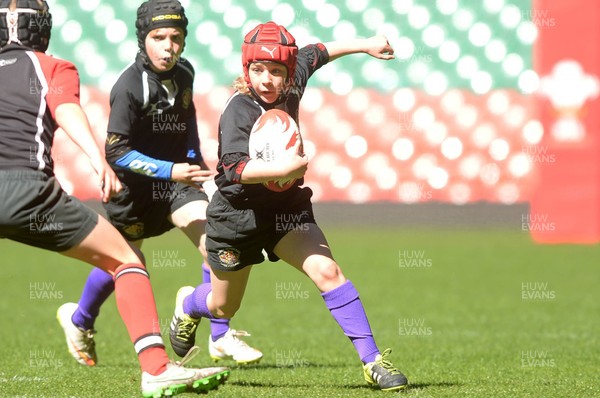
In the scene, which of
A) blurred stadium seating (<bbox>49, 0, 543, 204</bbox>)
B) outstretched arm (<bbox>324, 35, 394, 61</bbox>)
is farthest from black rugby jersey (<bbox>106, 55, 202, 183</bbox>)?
blurred stadium seating (<bbox>49, 0, 543, 204</bbox>)

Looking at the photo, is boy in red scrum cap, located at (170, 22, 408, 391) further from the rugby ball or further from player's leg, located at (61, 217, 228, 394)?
player's leg, located at (61, 217, 228, 394)

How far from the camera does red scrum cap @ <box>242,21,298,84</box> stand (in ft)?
17.6

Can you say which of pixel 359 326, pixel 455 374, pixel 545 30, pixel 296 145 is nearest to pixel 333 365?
pixel 455 374

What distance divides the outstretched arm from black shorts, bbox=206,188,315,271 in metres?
0.92

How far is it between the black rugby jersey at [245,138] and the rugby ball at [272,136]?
0.17 ft

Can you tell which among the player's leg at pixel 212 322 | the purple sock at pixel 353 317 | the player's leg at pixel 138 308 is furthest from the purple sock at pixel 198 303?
the player's leg at pixel 138 308

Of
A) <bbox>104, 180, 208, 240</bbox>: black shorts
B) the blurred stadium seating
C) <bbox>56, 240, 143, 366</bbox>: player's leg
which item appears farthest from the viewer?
the blurred stadium seating

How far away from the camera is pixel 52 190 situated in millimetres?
4715

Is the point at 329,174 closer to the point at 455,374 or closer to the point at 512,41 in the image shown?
the point at 512,41

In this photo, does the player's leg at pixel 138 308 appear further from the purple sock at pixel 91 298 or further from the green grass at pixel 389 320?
the purple sock at pixel 91 298

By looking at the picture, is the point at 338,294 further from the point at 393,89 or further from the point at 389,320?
the point at 393,89

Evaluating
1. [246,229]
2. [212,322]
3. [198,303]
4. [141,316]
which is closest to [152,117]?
[198,303]

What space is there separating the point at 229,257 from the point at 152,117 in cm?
115

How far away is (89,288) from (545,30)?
9490 millimetres
